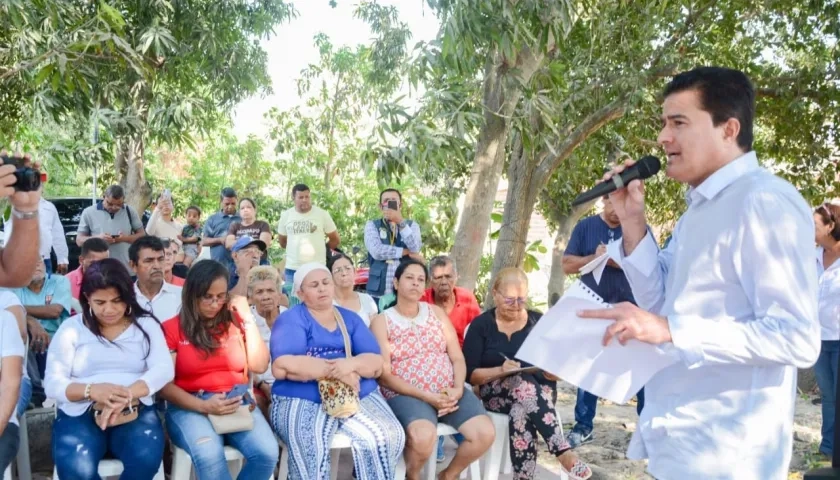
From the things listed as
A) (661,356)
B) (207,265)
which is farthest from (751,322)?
(207,265)

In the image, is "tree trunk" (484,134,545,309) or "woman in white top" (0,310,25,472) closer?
"woman in white top" (0,310,25,472)

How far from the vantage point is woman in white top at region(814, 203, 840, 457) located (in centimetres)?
480

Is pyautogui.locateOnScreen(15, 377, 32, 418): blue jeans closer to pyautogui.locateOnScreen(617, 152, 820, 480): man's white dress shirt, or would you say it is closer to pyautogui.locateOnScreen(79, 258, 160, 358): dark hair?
pyautogui.locateOnScreen(79, 258, 160, 358): dark hair

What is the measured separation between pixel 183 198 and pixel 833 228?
13.7 meters

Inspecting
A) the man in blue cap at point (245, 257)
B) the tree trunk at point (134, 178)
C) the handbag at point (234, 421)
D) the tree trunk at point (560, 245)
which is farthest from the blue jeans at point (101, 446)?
the tree trunk at point (560, 245)

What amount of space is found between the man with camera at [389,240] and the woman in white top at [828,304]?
2.97 meters

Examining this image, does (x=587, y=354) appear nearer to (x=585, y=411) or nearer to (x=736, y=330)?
(x=736, y=330)

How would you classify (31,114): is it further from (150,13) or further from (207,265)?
(207,265)

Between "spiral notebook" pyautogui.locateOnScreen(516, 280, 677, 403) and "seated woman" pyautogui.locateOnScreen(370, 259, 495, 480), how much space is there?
2.38 meters

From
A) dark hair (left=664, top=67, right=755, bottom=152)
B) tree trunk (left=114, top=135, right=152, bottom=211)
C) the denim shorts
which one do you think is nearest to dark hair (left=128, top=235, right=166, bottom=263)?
the denim shorts

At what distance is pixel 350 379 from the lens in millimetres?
4199

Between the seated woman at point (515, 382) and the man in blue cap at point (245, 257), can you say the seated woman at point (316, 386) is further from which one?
the man in blue cap at point (245, 257)

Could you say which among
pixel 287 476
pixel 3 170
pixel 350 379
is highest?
pixel 3 170

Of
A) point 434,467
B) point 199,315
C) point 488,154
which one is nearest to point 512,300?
point 434,467
